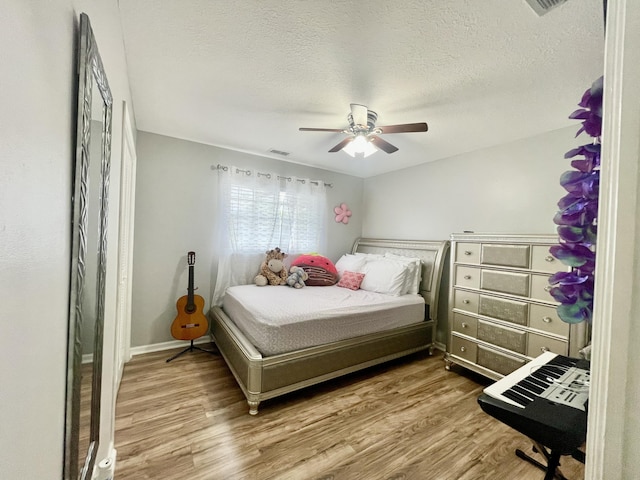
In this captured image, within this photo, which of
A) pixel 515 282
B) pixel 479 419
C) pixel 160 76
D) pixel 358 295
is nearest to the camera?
pixel 160 76

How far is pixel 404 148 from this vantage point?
3088mm

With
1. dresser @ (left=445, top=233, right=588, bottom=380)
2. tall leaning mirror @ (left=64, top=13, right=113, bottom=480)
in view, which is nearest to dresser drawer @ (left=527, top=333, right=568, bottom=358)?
dresser @ (left=445, top=233, right=588, bottom=380)

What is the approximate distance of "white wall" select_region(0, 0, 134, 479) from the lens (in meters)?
0.38

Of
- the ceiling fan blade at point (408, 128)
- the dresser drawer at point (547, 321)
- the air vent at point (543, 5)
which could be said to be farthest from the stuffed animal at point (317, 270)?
the air vent at point (543, 5)

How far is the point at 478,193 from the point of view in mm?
3041

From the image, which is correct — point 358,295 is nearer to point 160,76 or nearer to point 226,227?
point 226,227

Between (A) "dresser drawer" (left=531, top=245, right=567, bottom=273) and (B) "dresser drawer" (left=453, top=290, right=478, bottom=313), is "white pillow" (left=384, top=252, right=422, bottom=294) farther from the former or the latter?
(A) "dresser drawer" (left=531, top=245, right=567, bottom=273)

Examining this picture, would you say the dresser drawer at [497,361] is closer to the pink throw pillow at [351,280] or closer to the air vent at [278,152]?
the pink throw pillow at [351,280]

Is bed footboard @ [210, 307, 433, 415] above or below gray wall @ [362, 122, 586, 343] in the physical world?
below

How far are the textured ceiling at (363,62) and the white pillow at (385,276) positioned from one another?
1.55 meters

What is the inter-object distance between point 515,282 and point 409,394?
134 cm

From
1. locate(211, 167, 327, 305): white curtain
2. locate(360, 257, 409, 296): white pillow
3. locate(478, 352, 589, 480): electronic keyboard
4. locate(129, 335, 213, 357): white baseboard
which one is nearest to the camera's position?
locate(478, 352, 589, 480): electronic keyboard

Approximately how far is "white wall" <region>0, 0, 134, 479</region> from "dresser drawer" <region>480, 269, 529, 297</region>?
2.85 metres

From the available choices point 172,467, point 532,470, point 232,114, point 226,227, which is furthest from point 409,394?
point 232,114
